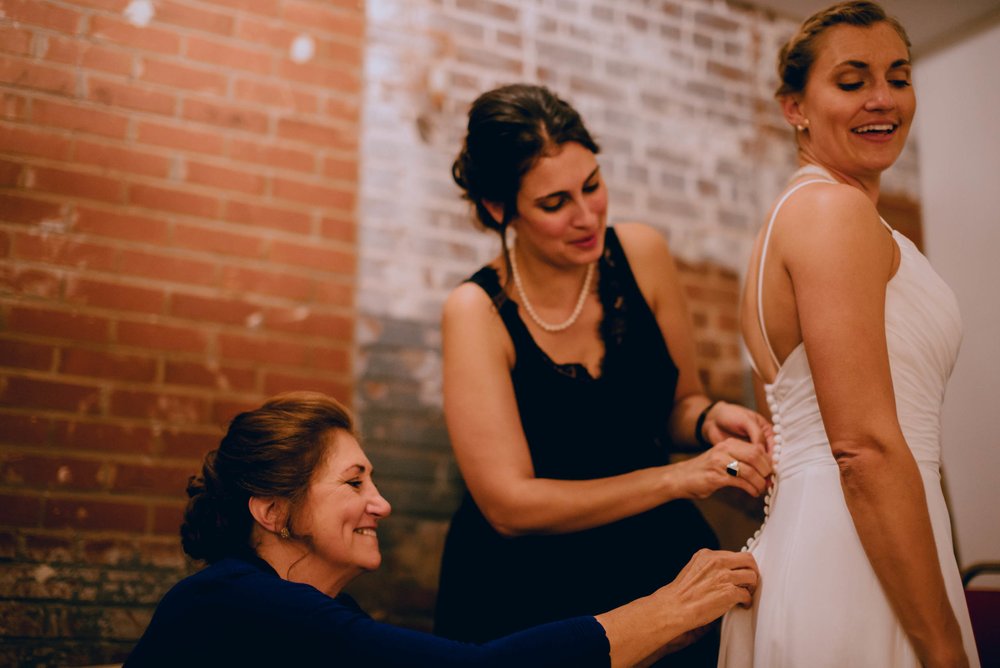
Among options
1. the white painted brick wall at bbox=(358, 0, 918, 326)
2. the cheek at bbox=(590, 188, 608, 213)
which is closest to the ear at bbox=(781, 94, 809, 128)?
the cheek at bbox=(590, 188, 608, 213)

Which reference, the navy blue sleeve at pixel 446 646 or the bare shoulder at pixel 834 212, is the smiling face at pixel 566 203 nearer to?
the bare shoulder at pixel 834 212

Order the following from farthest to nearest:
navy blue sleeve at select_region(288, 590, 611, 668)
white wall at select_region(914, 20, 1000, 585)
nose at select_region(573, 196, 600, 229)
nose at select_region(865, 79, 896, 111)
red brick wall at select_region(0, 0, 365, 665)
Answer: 1. white wall at select_region(914, 20, 1000, 585)
2. red brick wall at select_region(0, 0, 365, 665)
3. nose at select_region(573, 196, 600, 229)
4. nose at select_region(865, 79, 896, 111)
5. navy blue sleeve at select_region(288, 590, 611, 668)

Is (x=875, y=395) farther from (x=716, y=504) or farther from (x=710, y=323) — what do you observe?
(x=710, y=323)

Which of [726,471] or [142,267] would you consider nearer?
[726,471]

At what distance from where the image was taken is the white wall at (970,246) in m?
3.22

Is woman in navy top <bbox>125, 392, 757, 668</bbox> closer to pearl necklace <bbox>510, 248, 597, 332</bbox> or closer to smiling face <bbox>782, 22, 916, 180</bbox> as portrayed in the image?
pearl necklace <bbox>510, 248, 597, 332</bbox>

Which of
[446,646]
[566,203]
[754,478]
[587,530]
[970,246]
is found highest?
[970,246]

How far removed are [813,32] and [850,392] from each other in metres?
0.66

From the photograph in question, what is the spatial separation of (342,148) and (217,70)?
400mm

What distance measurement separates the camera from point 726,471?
1545 millimetres

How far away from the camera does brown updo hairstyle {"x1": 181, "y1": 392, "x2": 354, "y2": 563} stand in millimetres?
1570

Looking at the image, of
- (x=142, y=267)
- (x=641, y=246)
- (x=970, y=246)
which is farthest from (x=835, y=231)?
(x=970, y=246)

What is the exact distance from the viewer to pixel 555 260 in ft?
6.51

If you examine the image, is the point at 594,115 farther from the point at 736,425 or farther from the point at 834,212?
the point at 834,212
